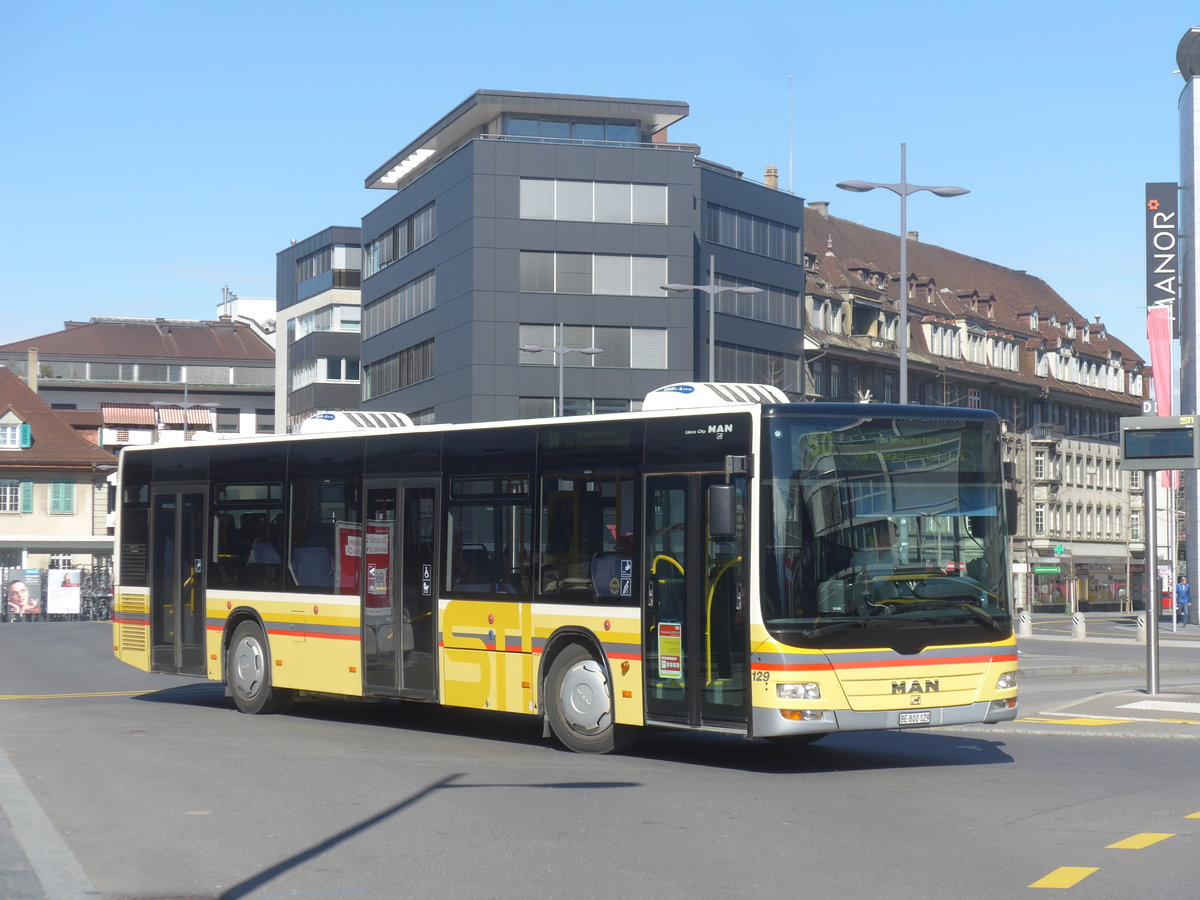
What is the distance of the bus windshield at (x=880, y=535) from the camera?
12875 millimetres

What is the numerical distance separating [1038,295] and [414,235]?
53.9 metres

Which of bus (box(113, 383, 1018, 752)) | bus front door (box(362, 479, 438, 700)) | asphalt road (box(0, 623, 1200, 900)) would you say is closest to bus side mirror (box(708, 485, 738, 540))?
bus (box(113, 383, 1018, 752))

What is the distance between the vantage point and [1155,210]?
208 ft

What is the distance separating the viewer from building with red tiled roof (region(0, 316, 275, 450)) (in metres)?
122

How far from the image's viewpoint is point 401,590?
1642 cm

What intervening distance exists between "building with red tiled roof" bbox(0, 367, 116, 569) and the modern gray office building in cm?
2236

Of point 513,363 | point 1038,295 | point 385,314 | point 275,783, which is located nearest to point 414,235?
point 385,314

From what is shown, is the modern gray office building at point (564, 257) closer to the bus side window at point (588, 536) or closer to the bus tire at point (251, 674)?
the bus tire at point (251, 674)

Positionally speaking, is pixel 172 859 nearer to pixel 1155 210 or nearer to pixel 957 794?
pixel 957 794

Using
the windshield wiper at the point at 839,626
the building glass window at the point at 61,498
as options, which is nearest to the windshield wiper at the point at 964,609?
the windshield wiper at the point at 839,626

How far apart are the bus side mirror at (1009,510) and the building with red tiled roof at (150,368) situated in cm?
10804

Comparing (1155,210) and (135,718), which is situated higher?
(1155,210)

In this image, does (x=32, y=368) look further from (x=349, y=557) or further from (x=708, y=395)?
(x=708, y=395)

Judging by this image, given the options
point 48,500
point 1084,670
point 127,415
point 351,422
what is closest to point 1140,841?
point 351,422
